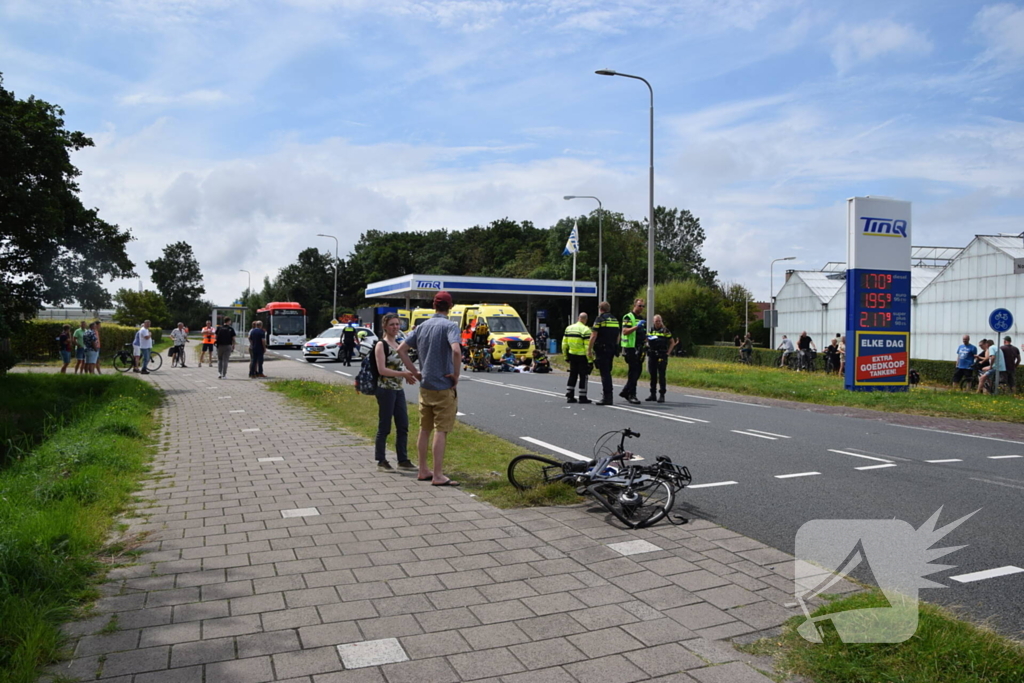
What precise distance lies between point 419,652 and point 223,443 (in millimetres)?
7346

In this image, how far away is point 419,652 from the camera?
3.67m

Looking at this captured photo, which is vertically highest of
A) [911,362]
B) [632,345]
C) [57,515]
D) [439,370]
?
[632,345]

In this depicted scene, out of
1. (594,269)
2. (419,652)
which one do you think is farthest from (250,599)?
(594,269)

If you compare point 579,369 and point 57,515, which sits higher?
point 579,369

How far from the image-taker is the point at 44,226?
60.1 ft

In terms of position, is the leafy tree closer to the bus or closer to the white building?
the bus

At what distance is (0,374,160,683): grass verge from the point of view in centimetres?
370

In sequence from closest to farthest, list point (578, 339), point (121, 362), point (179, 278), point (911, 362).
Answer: point (578, 339), point (121, 362), point (911, 362), point (179, 278)

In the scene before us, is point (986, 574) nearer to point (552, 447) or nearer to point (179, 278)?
point (552, 447)

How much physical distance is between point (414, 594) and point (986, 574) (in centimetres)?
347

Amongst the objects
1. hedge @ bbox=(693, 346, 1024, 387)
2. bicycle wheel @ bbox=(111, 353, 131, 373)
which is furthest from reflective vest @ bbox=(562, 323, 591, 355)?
bicycle wheel @ bbox=(111, 353, 131, 373)

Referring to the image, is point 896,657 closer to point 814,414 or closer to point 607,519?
point 607,519

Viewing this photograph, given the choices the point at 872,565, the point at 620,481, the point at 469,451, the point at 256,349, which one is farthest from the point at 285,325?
the point at 872,565

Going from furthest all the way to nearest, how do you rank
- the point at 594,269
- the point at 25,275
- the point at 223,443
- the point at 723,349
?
the point at 594,269, the point at 723,349, the point at 25,275, the point at 223,443
